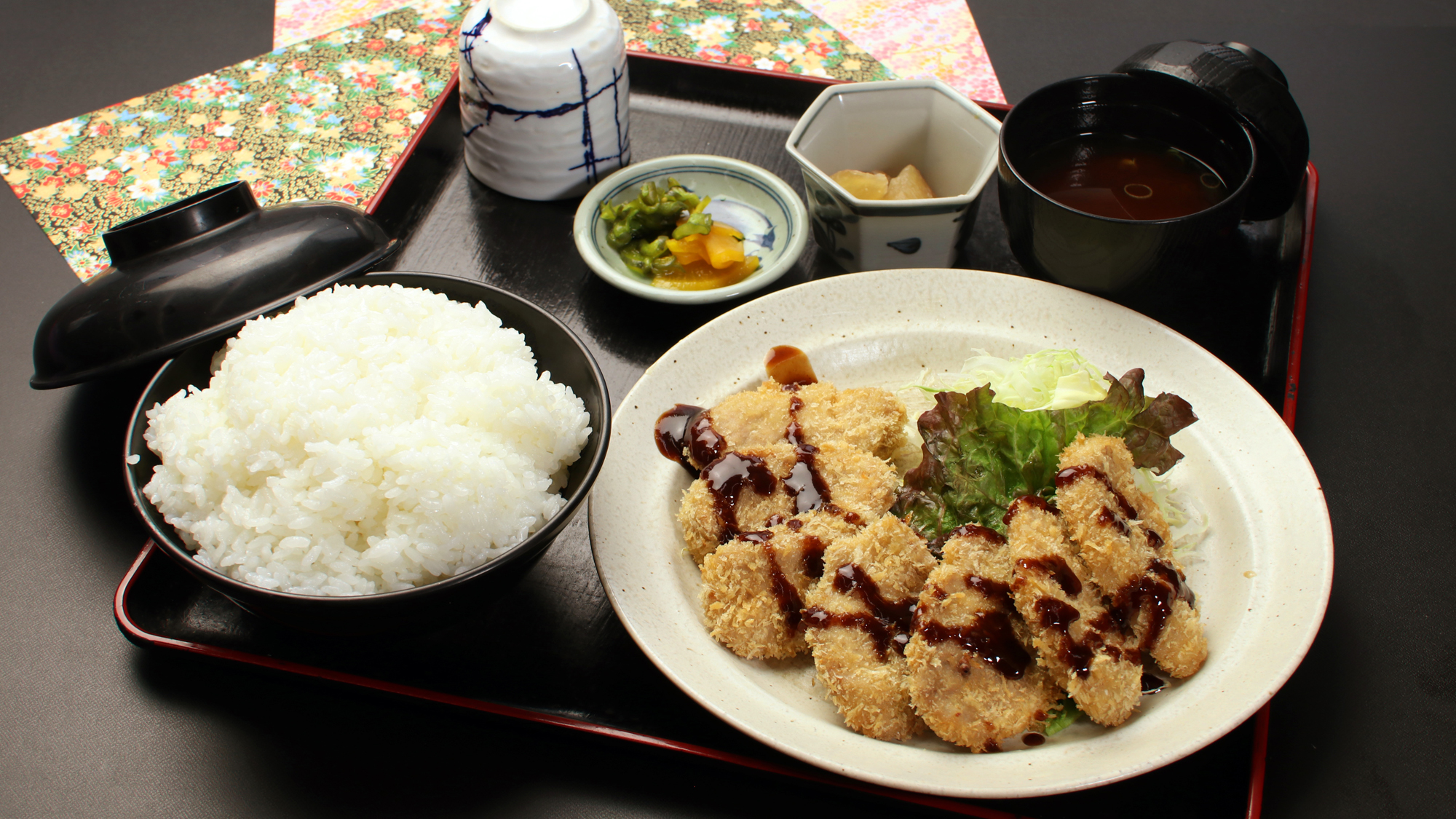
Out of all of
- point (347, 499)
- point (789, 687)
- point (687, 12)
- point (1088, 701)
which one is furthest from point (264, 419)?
point (687, 12)

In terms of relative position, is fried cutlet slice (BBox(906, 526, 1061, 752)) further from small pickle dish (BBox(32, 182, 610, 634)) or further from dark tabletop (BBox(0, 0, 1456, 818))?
small pickle dish (BBox(32, 182, 610, 634))

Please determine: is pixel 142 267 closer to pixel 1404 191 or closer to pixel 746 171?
pixel 746 171

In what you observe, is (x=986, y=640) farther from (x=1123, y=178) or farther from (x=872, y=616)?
(x=1123, y=178)

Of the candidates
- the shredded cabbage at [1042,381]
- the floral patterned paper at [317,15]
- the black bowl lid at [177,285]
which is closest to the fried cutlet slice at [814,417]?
the shredded cabbage at [1042,381]

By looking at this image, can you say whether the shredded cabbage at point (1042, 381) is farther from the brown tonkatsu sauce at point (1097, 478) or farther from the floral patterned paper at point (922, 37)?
the floral patterned paper at point (922, 37)

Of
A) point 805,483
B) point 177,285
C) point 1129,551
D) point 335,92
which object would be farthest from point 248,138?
point 1129,551
